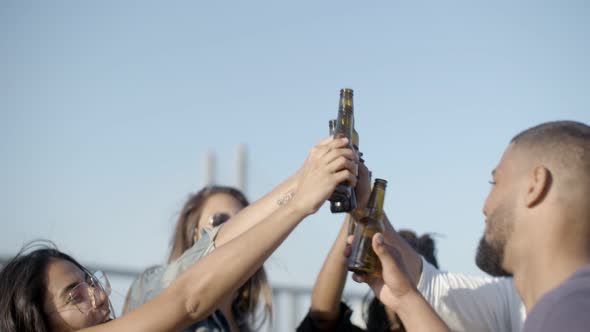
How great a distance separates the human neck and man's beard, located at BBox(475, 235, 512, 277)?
11 cm

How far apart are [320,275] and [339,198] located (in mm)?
798

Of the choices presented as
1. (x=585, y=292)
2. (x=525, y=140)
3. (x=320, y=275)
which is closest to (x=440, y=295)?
(x=320, y=275)

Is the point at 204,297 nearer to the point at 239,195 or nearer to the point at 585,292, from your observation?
the point at 585,292

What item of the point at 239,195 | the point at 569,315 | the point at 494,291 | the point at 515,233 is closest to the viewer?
the point at 569,315

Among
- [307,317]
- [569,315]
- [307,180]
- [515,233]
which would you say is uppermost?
[307,180]

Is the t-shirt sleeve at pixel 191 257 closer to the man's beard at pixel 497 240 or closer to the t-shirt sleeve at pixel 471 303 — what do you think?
the t-shirt sleeve at pixel 471 303

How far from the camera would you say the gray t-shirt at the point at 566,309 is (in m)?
1.68

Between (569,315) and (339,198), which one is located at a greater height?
(339,198)

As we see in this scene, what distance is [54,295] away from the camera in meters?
2.67

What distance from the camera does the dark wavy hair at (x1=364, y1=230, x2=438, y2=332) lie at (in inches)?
132

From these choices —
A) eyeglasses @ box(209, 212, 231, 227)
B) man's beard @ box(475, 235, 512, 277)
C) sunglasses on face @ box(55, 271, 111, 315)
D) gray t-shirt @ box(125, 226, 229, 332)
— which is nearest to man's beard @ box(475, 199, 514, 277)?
man's beard @ box(475, 235, 512, 277)

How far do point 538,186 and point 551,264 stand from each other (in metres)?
0.23

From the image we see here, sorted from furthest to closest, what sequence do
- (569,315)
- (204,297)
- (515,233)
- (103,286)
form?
(103,286), (204,297), (515,233), (569,315)

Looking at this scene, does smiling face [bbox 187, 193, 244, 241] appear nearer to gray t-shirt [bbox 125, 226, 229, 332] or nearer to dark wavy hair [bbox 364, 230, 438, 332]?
gray t-shirt [bbox 125, 226, 229, 332]
